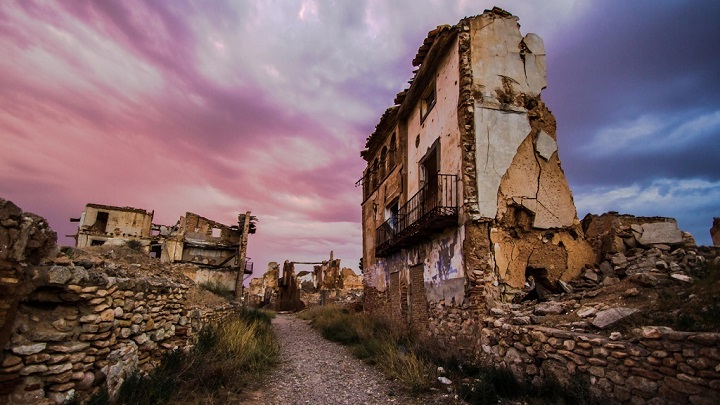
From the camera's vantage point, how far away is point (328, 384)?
23.1 feet

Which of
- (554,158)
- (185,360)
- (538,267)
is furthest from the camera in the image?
(554,158)

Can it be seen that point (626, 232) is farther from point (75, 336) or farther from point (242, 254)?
point (242, 254)

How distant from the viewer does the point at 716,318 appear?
3.90 meters

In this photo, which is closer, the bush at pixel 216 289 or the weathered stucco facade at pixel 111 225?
the bush at pixel 216 289

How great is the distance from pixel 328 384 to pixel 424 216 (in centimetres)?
481

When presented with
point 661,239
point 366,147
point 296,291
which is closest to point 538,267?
point 661,239

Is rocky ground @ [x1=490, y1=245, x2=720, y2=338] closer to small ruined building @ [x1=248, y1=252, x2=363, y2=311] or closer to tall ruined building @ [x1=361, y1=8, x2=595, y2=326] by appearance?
tall ruined building @ [x1=361, y1=8, x2=595, y2=326]

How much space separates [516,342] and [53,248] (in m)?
6.77

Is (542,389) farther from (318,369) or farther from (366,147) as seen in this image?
(366,147)

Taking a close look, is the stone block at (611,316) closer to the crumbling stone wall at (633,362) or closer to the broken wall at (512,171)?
the crumbling stone wall at (633,362)

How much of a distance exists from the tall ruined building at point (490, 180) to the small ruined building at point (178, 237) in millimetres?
20706

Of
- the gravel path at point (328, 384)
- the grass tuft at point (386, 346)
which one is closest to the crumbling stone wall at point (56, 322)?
the gravel path at point (328, 384)

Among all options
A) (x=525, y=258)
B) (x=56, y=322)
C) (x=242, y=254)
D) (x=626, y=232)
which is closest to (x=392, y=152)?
(x=525, y=258)

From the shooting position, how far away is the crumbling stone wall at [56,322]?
10.2 ft
